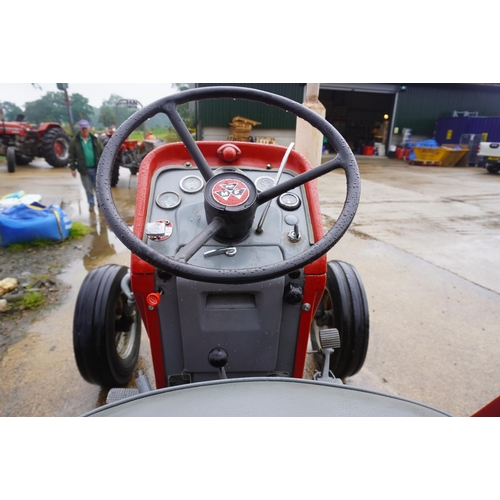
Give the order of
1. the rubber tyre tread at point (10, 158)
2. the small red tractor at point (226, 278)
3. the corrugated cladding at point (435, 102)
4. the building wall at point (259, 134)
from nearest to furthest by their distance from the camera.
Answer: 1. the small red tractor at point (226, 278)
2. the rubber tyre tread at point (10, 158)
3. the building wall at point (259, 134)
4. the corrugated cladding at point (435, 102)

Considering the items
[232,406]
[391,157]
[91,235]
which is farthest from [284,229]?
[391,157]

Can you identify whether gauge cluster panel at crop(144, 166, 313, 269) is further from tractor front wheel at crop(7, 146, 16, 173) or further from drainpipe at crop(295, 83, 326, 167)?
tractor front wheel at crop(7, 146, 16, 173)

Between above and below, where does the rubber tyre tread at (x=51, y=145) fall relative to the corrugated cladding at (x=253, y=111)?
below

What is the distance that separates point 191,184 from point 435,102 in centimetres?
1871

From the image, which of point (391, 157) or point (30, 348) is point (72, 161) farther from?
point (391, 157)

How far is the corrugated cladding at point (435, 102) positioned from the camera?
52.6ft

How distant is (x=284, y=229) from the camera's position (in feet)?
4.39

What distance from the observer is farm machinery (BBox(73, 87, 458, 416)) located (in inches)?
35.3

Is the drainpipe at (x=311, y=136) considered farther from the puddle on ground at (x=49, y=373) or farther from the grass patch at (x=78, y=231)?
the grass patch at (x=78, y=231)

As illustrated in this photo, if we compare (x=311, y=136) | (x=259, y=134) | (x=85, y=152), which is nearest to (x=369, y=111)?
(x=259, y=134)

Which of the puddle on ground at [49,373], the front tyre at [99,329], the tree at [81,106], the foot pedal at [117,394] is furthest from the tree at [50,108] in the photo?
the foot pedal at [117,394]

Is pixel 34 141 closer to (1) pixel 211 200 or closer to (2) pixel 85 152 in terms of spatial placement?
(2) pixel 85 152

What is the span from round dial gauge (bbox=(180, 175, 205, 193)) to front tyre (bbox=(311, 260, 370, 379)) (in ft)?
2.59

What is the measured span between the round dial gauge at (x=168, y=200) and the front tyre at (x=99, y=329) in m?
0.52
